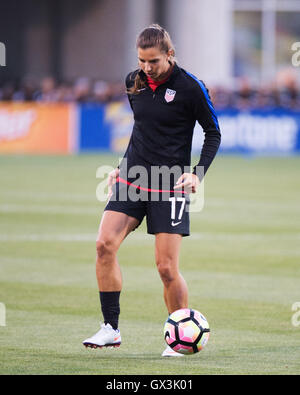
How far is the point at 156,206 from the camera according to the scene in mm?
7328

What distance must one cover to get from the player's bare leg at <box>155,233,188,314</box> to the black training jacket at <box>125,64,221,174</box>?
55 centimetres

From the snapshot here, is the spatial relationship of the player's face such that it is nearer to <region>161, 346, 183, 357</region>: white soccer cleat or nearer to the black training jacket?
the black training jacket

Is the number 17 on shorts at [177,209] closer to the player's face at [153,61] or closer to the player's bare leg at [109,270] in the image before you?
the player's bare leg at [109,270]

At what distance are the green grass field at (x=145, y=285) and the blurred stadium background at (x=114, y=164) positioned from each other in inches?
0.8

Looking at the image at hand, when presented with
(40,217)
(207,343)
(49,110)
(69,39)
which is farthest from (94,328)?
(69,39)

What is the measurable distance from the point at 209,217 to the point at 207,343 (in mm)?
8923

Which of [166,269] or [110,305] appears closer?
[166,269]

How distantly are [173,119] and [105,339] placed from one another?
168 cm

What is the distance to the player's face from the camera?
7.04m

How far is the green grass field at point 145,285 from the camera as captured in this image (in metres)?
7.08

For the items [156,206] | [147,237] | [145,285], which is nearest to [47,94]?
[147,237]

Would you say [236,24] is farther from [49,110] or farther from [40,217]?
[40,217]

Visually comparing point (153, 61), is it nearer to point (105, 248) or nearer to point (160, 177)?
point (160, 177)

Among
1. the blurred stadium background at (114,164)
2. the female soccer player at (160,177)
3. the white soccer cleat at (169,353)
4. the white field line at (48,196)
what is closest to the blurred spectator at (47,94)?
the blurred stadium background at (114,164)
